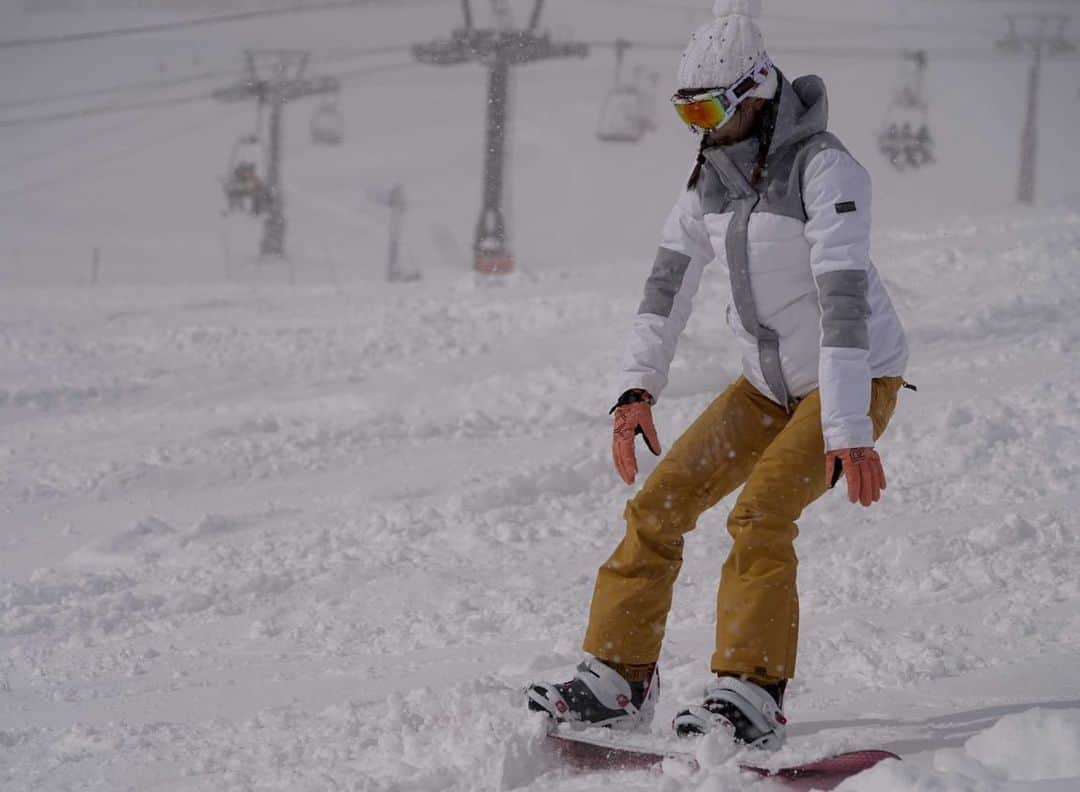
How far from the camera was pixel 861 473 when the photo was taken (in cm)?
276

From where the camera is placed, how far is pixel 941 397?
726 cm

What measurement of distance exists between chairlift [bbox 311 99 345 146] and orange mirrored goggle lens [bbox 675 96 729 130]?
35961 mm

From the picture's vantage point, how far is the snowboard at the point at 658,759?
8.47ft

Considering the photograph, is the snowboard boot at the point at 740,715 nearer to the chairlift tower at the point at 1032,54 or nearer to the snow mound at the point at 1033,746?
the snow mound at the point at 1033,746

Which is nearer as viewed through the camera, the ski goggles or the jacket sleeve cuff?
the jacket sleeve cuff

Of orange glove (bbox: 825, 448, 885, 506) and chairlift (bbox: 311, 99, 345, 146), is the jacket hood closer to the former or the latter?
orange glove (bbox: 825, 448, 885, 506)

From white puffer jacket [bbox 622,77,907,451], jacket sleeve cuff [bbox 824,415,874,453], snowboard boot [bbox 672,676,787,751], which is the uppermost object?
white puffer jacket [bbox 622,77,907,451]

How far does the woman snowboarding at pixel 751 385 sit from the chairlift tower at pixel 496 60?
21650 millimetres

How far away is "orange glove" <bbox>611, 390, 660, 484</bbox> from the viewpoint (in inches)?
124

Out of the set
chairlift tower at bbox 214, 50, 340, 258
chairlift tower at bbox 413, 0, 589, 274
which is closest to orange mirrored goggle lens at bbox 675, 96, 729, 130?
chairlift tower at bbox 413, 0, 589, 274

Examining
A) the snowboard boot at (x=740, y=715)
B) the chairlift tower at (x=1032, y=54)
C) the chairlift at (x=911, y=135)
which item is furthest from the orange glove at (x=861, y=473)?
the chairlift tower at (x=1032, y=54)

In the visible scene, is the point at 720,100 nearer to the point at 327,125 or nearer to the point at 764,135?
the point at 764,135

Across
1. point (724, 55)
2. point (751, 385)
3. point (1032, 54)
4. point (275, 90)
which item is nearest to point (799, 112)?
point (724, 55)

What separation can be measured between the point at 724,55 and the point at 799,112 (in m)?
0.25
